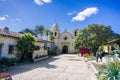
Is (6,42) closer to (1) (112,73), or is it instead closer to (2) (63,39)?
(1) (112,73)

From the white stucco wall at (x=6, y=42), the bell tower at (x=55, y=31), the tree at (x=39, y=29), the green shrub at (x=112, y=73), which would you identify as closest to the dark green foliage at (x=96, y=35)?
the white stucco wall at (x=6, y=42)

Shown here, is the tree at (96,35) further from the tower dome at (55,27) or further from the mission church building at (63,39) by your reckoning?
the tower dome at (55,27)

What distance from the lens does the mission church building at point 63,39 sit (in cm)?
5527

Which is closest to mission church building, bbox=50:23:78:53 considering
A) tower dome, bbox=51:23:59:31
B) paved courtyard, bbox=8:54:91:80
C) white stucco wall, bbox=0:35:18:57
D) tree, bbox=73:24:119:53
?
tower dome, bbox=51:23:59:31

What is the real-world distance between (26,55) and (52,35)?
3234cm

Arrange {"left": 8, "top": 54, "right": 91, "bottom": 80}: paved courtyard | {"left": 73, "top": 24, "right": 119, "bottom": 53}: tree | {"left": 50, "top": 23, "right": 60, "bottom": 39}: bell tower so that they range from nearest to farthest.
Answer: {"left": 8, "top": 54, "right": 91, "bottom": 80}: paved courtyard, {"left": 73, "top": 24, "right": 119, "bottom": 53}: tree, {"left": 50, "top": 23, "right": 60, "bottom": 39}: bell tower

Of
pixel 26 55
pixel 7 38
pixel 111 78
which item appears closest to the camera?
pixel 111 78

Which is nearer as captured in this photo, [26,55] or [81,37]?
[26,55]

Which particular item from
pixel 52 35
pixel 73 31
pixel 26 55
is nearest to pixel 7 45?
pixel 26 55

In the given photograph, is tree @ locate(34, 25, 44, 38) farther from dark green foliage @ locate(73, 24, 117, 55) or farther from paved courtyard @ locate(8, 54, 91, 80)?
paved courtyard @ locate(8, 54, 91, 80)

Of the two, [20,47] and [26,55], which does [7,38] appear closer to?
[20,47]

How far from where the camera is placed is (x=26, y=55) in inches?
889

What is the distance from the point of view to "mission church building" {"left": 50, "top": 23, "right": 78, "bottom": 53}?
2176 inches

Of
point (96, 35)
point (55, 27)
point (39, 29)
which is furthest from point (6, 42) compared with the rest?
point (39, 29)
